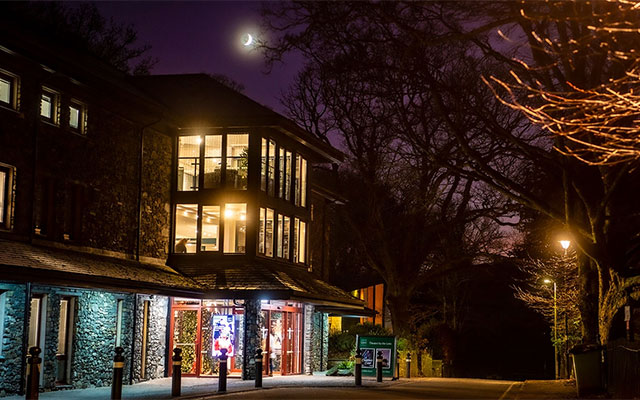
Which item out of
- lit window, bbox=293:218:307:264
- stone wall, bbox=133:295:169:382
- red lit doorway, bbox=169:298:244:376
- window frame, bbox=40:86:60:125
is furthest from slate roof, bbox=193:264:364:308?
window frame, bbox=40:86:60:125

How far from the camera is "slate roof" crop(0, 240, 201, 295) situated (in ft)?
62.5

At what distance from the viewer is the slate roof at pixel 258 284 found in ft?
89.9

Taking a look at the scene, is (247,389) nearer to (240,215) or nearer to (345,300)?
(240,215)

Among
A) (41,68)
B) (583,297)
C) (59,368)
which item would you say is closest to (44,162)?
(41,68)

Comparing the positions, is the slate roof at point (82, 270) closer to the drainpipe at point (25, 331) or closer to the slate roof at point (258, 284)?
the slate roof at point (258, 284)

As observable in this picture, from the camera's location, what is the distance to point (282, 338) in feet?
103

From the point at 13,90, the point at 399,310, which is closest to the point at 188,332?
the point at 13,90

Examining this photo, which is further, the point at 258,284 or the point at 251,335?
the point at 251,335

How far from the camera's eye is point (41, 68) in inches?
885

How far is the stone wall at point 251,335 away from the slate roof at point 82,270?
1.87 m

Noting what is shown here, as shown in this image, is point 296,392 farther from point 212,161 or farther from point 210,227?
point 212,161

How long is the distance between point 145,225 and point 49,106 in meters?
6.42

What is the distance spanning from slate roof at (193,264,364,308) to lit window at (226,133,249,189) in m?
2.98

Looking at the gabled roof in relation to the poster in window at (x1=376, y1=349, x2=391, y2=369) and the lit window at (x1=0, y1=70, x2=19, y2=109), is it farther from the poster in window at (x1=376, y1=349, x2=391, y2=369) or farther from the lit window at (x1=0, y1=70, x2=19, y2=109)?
the poster in window at (x1=376, y1=349, x2=391, y2=369)
